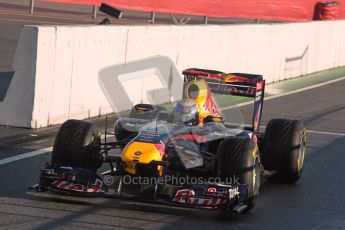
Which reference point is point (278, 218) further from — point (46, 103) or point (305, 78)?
point (305, 78)

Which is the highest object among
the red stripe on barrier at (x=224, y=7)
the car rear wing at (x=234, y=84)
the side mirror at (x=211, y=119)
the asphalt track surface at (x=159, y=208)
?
the red stripe on barrier at (x=224, y=7)

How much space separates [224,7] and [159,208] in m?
21.3

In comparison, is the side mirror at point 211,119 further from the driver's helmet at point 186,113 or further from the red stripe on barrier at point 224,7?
the red stripe on barrier at point 224,7

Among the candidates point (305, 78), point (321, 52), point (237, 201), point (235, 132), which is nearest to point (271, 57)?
point (305, 78)

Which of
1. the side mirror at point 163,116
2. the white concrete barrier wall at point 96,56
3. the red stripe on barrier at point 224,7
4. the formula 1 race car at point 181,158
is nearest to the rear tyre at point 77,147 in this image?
the formula 1 race car at point 181,158

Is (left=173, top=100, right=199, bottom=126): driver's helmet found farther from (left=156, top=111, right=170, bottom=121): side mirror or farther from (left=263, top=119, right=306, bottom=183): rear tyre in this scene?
(left=263, top=119, right=306, bottom=183): rear tyre

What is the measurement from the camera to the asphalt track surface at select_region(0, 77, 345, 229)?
27.3 ft

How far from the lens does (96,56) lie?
15.3 meters

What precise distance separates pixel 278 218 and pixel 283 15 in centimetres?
2296

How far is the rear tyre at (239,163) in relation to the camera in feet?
29.3

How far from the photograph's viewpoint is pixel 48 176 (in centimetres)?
874

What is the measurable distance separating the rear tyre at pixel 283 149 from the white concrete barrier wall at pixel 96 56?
14.1 feet

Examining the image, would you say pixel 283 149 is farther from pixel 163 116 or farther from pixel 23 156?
pixel 23 156

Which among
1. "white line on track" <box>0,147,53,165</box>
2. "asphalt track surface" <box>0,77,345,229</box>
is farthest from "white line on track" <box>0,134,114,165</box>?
"asphalt track surface" <box>0,77,345,229</box>
